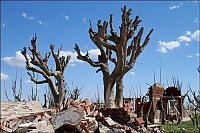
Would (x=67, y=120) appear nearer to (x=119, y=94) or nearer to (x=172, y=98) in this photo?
(x=119, y=94)

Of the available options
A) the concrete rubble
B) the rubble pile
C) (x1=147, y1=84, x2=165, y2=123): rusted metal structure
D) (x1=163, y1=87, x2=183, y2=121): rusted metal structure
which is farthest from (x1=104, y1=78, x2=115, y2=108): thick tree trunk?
(x1=163, y1=87, x2=183, y2=121): rusted metal structure

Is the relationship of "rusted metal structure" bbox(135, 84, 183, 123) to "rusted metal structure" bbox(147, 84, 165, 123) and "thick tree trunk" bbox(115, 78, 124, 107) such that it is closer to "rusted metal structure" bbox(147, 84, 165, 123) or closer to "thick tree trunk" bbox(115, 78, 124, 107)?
"rusted metal structure" bbox(147, 84, 165, 123)

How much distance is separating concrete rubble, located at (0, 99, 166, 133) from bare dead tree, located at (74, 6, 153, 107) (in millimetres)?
4153

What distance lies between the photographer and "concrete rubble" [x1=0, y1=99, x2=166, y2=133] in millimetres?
10477

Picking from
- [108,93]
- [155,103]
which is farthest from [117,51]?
[155,103]

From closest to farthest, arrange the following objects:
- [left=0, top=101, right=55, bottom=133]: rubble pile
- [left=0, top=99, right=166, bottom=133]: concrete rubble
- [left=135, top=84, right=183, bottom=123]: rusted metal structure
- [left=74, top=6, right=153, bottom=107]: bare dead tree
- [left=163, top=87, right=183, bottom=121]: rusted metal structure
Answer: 1. [left=0, top=101, right=55, bottom=133]: rubble pile
2. [left=0, top=99, right=166, bottom=133]: concrete rubble
3. [left=74, top=6, right=153, bottom=107]: bare dead tree
4. [left=135, top=84, right=183, bottom=123]: rusted metal structure
5. [left=163, top=87, right=183, bottom=121]: rusted metal structure

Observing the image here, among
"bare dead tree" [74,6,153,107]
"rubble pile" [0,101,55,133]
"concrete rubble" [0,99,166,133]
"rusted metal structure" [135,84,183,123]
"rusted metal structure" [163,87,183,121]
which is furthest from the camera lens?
"rusted metal structure" [163,87,183,121]

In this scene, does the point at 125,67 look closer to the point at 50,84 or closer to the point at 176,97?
the point at 50,84

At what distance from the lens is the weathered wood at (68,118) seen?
34.5ft

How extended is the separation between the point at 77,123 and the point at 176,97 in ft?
48.7

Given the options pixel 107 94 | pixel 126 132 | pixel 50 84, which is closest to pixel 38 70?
pixel 50 84

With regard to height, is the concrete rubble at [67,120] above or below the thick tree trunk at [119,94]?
below

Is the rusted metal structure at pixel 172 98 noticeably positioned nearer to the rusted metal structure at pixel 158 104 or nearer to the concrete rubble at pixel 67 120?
the rusted metal structure at pixel 158 104

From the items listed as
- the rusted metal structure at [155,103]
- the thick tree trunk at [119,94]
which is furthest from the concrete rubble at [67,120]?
the rusted metal structure at [155,103]
